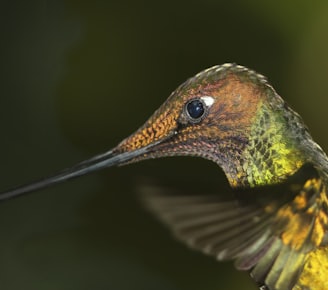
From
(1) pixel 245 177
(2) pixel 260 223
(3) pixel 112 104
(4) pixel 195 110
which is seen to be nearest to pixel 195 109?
(4) pixel 195 110

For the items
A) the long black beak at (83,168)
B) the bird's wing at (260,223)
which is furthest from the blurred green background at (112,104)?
the bird's wing at (260,223)

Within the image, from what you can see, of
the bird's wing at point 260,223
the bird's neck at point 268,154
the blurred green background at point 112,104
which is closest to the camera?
the bird's wing at point 260,223

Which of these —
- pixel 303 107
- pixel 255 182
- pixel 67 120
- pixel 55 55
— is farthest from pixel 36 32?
pixel 255 182

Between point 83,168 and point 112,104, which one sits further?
point 112,104

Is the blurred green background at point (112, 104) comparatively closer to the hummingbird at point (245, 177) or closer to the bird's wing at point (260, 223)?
the hummingbird at point (245, 177)

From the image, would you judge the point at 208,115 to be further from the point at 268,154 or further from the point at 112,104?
the point at 112,104

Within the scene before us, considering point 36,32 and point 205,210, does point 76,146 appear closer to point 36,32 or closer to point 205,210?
point 36,32

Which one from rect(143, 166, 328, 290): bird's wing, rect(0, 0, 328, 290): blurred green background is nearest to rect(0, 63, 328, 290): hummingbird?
rect(143, 166, 328, 290): bird's wing
